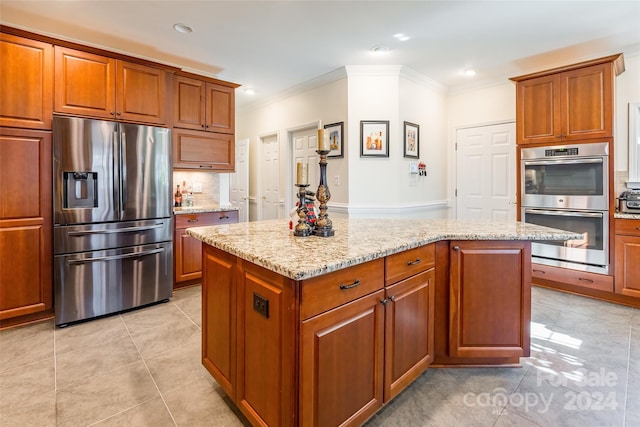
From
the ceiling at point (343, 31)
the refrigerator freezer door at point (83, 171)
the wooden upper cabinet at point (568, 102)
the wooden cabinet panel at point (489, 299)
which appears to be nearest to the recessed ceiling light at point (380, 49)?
the ceiling at point (343, 31)

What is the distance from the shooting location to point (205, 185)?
417 cm

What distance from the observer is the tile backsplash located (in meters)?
4.06

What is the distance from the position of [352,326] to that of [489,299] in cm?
106

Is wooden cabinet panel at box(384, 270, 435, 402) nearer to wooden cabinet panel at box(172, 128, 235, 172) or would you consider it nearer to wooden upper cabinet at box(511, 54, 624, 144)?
wooden upper cabinet at box(511, 54, 624, 144)

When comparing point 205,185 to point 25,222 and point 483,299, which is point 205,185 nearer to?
point 25,222

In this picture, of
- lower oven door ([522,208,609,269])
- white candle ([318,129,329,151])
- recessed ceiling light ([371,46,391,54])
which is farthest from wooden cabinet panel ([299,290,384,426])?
recessed ceiling light ([371,46,391,54])

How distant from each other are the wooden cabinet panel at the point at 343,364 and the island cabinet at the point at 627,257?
3.05 m

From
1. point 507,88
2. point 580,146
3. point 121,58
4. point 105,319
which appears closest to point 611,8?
point 580,146

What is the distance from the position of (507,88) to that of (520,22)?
1415 mm

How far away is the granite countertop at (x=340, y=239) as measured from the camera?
48.2 inches

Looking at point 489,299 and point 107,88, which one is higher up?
point 107,88

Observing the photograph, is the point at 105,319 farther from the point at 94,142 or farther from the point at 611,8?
the point at 611,8

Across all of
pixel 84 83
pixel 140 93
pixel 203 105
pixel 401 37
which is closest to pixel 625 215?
pixel 401 37

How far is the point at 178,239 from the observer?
11.2ft
